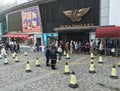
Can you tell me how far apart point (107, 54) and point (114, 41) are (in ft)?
5.57

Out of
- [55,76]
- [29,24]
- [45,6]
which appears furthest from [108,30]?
[29,24]

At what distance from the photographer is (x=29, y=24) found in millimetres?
29984

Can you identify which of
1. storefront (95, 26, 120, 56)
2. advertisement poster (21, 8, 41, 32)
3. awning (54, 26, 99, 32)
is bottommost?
storefront (95, 26, 120, 56)

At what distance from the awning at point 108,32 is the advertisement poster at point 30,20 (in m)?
12.2

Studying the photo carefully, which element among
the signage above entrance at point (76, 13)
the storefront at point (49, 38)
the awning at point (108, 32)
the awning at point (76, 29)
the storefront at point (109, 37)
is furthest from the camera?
the storefront at point (49, 38)

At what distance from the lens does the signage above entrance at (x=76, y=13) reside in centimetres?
2181

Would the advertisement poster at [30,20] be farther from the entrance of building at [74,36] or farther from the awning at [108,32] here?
the awning at [108,32]

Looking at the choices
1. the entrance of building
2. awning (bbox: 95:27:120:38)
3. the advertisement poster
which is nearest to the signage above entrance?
the entrance of building

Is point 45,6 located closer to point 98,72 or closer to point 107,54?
point 107,54

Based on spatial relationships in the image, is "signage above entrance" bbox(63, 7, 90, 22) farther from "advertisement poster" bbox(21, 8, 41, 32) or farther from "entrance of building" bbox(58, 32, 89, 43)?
"advertisement poster" bbox(21, 8, 41, 32)

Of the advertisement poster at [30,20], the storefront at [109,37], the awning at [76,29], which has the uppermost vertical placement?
the advertisement poster at [30,20]

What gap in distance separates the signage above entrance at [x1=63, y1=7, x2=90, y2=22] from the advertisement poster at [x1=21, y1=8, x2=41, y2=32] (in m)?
6.10

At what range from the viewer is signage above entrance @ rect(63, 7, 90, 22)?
21.8 m

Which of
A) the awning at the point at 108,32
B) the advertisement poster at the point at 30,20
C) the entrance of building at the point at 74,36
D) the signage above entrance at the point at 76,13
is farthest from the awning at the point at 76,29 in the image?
the advertisement poster at the point at 30,20
